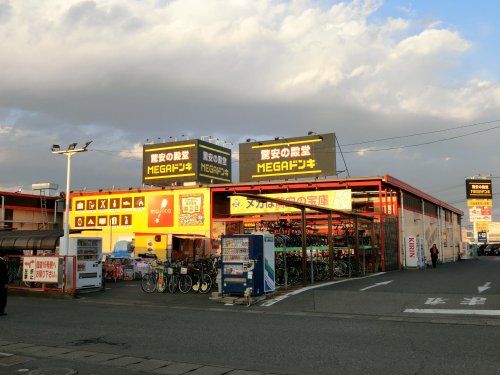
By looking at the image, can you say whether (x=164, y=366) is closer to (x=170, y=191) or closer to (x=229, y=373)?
(x=229, y=373)

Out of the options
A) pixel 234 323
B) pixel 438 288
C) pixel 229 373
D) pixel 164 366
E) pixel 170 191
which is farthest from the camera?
pixel 170 191

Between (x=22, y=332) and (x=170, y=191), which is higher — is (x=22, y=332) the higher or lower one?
the lower one

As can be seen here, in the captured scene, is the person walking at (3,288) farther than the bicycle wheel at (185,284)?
No

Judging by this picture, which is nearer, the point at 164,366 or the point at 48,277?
the point at 164,366

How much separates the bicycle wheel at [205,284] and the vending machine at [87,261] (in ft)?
15.9

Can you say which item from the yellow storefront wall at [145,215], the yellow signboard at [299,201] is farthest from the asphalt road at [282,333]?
the yellow storefront wall at [145,215]

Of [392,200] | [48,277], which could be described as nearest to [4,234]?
[48,277]

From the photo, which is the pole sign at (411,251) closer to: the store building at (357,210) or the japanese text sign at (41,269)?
the store building at (357,210)

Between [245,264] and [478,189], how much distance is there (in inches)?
2452

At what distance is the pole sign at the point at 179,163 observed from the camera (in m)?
40.2

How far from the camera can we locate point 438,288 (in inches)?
664

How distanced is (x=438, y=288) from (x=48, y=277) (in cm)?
1467

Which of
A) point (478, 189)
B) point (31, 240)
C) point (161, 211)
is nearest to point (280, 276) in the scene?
point (31, 240)

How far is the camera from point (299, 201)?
103 feet
